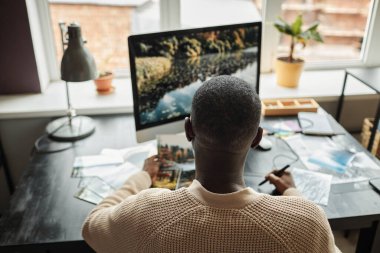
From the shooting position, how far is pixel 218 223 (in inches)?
30.0

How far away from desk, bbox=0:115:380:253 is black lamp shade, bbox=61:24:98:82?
32 centimetres

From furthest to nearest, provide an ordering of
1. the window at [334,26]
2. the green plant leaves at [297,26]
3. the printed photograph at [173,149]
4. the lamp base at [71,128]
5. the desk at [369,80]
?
the window at [334,26] → the green plant leaves at [297,26] → the desk at [369,80] → the lamp base at [71,128] → the printed photograph at [173,149]

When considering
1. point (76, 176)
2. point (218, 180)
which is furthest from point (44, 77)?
point (218, 180)

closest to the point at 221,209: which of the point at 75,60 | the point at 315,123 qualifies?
the point at 75,60

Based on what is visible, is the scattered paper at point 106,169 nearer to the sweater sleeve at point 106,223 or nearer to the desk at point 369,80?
the sweater sleeve at point 106,223

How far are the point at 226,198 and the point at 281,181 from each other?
58 centimetres

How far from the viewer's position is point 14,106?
1.96 m

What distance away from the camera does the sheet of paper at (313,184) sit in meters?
1.32

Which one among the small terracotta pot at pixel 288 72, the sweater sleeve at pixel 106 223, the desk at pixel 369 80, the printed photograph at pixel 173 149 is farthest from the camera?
the small terracotta pot at pixel 288 72

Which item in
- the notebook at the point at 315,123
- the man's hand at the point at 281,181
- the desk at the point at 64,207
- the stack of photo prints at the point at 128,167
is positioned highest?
the notebook at the point at 315,123

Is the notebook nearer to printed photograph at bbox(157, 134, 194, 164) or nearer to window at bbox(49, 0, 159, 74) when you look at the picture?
printed photograph at bbox(157, 134, 194, 164)

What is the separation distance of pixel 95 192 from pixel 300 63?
139cm

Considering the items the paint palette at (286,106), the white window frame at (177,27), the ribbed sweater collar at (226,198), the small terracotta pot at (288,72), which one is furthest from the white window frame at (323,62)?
the ribbed sweater collar at (226,198)

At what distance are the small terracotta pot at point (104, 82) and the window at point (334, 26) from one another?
3.56 feet
